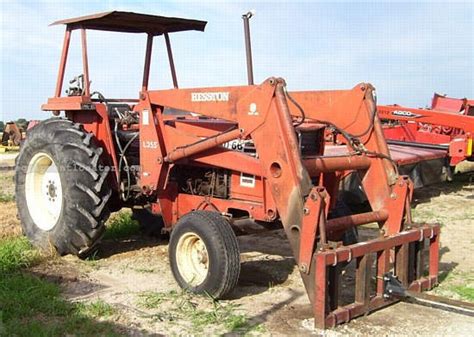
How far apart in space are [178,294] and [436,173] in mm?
6266

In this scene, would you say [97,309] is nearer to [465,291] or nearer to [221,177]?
[221,177]

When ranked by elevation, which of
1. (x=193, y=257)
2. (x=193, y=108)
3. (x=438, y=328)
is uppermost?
(x=193, y=108)

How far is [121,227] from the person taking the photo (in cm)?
762

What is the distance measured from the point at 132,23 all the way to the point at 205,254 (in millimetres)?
2965

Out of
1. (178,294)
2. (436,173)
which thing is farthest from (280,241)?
(436,173)

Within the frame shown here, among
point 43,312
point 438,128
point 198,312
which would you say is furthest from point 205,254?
point 438,128

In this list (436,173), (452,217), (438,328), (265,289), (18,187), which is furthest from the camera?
(436,173)

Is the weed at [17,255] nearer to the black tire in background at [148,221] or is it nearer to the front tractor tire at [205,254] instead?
the black tire in background at [148,221]

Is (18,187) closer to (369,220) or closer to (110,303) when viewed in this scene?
(110,303)

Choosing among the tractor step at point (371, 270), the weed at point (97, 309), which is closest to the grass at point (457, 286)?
the tractor step at point (371, 270)

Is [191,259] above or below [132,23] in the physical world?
below

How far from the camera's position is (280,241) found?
708 cm

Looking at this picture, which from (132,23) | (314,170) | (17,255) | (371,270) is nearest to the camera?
(371,270)

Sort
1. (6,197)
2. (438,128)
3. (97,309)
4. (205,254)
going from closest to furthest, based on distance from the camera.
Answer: (97,309)
(205,254)
(6,197)
(438,128)
